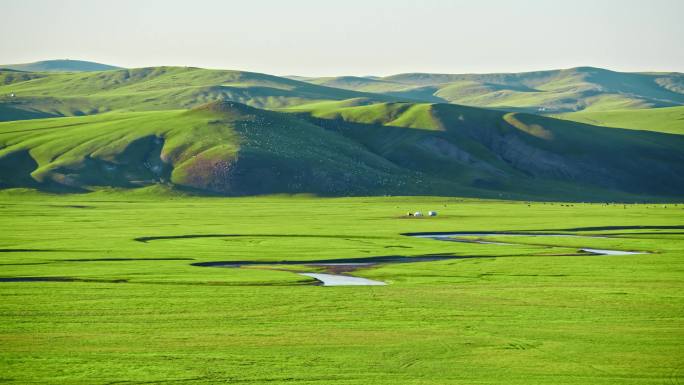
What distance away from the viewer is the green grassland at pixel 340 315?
41.4m

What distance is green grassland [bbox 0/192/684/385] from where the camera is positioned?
41438 millimetres

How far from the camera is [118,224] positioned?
13612 cm

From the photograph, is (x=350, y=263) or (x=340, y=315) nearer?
(x=340, y=315)

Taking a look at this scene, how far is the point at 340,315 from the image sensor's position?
54562 millimetres

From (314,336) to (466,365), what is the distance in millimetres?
8995

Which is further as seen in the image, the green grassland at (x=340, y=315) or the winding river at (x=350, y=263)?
the winding river at (x=350, y=263)

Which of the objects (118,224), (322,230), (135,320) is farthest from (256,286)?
(118,224)

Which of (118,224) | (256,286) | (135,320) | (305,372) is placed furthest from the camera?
(118,224)

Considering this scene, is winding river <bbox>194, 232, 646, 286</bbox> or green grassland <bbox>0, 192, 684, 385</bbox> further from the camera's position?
winding river <bbox>194, 232, 646, 286</bbox>

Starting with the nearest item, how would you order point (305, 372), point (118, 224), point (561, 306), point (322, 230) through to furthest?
point (305, 372), point (561, 306), point (322, 230), point (118, 224)

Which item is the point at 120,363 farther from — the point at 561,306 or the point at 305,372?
the point at 561,306

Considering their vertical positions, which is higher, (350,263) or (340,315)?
(340,315)

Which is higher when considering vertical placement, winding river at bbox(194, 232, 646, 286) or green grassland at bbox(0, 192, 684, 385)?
green grassland at bbox(0, 192, 684, 385)

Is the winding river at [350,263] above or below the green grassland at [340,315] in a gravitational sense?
below
